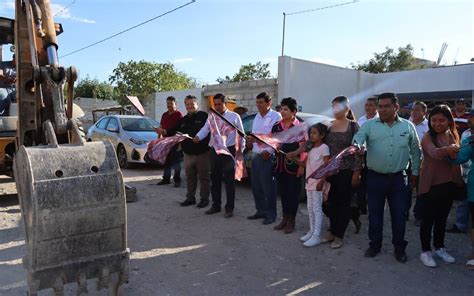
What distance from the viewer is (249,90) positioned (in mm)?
15883

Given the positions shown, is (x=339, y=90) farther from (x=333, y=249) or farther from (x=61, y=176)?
(x=61, y=176)

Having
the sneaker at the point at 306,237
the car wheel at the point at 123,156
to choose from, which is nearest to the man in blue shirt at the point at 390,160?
the sneaker at the point at 306,237

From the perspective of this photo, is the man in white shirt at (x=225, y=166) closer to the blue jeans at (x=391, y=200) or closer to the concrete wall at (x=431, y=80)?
the blue jeans at (x=391, y=200)

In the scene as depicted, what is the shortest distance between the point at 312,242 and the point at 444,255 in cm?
141

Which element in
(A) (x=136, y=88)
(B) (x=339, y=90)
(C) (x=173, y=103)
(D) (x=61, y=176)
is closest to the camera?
(D) (x=61, y=176)

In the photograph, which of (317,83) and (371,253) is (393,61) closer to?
(317,83)

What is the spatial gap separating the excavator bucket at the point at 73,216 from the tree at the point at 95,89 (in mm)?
42991

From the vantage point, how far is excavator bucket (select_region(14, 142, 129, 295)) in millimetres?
Answer: 2738

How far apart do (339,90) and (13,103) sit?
1239 centimetres

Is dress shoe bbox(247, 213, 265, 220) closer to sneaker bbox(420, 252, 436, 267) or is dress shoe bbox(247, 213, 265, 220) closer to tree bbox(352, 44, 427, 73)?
sneaker bbox(420, 252, 436, 267)

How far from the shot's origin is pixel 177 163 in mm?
8930

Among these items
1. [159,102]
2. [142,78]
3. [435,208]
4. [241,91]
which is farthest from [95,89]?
[435,208]

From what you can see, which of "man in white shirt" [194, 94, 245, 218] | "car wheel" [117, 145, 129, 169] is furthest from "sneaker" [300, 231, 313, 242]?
"car wheel" [117, 145, 129, 169]

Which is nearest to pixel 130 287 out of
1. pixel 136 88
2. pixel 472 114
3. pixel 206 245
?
pixel 206 245
